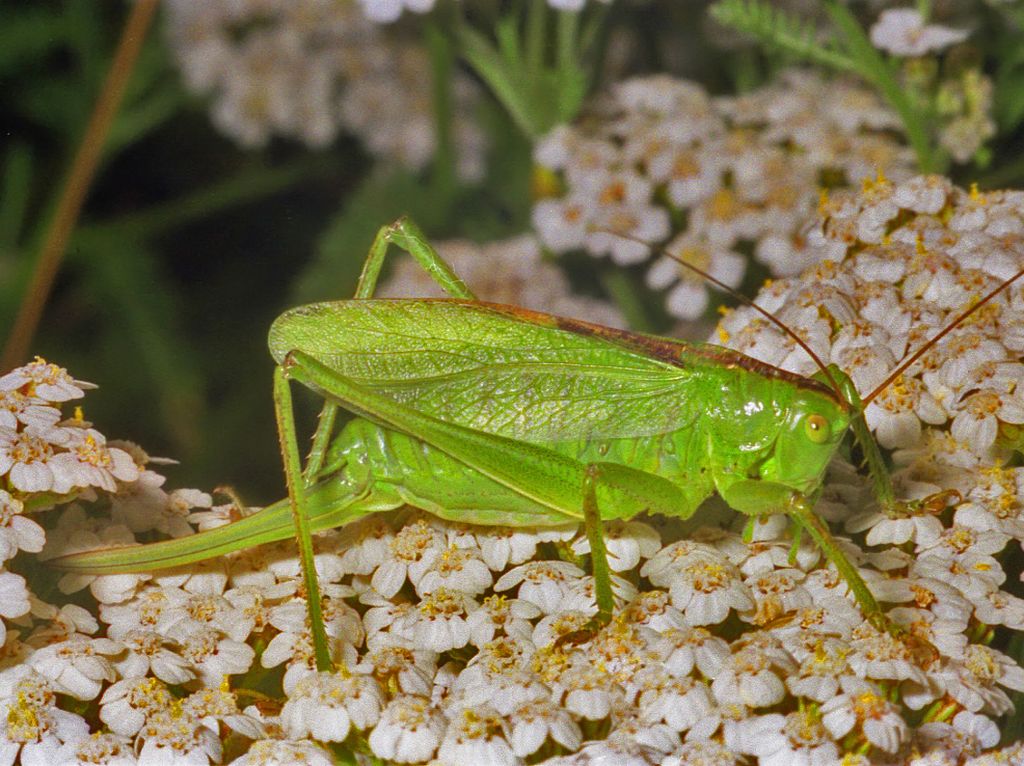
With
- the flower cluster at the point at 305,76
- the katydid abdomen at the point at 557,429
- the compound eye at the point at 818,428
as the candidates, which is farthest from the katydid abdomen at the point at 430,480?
the flower cluster at the point at 305,76

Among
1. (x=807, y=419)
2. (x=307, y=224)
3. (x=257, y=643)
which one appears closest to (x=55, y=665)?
(x=257, y=643)

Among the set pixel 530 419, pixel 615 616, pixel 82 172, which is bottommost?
pixel 615 616

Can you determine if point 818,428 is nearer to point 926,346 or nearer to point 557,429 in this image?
point 926,346

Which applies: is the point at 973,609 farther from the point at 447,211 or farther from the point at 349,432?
the point at 447,211

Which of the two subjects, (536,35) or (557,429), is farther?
(536,35)

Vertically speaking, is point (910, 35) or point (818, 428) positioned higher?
point (910, 35)

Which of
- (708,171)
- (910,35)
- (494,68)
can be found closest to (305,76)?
(494,68)

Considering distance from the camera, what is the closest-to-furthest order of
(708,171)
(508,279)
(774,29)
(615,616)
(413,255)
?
(615,616) → (413,255) → (774,29) → (708,171) → (508,279)

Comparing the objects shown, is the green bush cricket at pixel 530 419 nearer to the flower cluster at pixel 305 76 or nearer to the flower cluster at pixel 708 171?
the flower cluster at pixel 708 171
